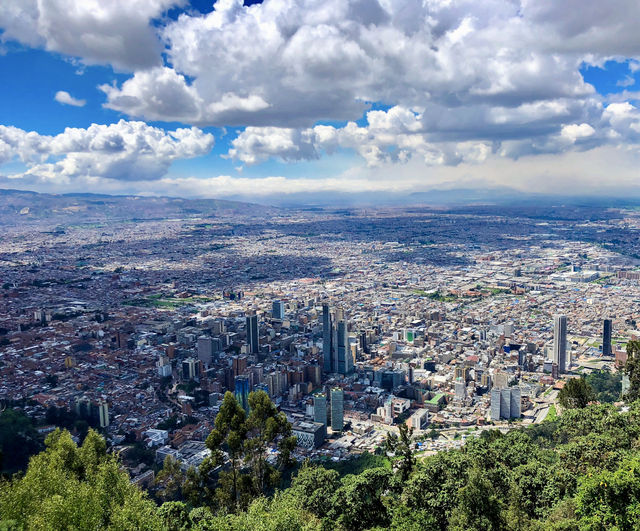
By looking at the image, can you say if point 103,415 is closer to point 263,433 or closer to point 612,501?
point 263,433

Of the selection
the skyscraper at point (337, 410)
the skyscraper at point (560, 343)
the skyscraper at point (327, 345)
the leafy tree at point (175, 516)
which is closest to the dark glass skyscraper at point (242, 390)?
the skyscraper at point (337, 410)

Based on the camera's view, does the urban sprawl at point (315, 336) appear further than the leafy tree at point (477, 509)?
Yes

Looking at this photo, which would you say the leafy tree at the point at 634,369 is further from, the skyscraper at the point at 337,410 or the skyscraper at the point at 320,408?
the skyscraper at the point at 320,408

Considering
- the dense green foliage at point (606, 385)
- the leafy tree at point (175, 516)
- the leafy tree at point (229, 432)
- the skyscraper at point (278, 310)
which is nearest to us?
the leafy tree at point (175, 516)

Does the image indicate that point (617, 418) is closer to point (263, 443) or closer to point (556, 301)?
point (263, 443)

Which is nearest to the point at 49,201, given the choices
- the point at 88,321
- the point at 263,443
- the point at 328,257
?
the point at 328,257

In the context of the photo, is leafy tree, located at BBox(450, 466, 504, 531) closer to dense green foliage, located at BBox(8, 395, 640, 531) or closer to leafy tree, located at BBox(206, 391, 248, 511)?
dense green foliage, located at BBox(8, 395, 640, 531)
